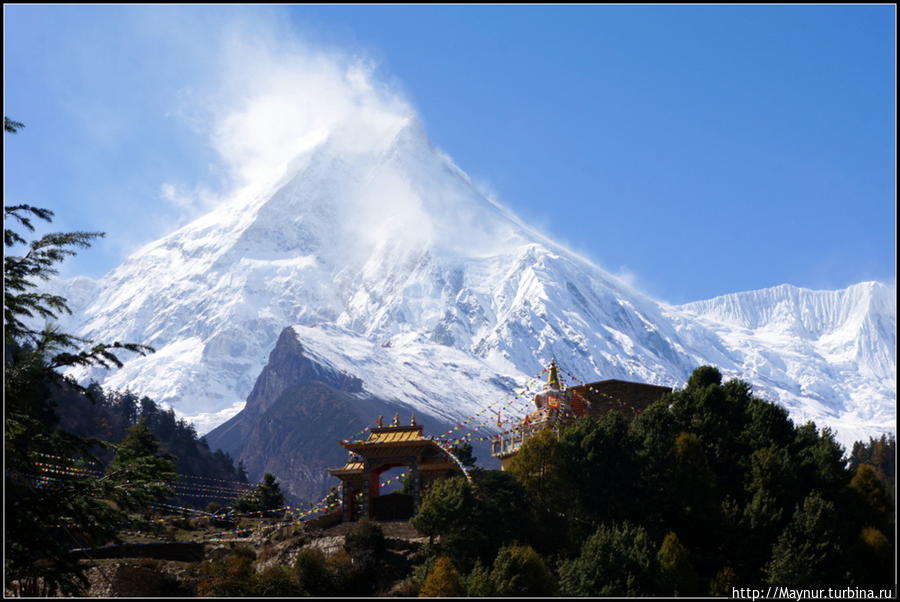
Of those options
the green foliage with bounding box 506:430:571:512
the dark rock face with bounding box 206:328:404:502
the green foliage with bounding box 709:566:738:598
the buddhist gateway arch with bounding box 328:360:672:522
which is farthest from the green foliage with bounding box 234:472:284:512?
the dark rock face with bounding box 206:328:404:502

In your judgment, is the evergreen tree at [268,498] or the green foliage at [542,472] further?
the evergreen tree at [268,498]

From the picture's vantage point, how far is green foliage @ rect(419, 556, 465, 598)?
3506cm

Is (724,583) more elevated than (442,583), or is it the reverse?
(442,583)

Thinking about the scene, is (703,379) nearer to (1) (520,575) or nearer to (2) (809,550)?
(2) (809,550)

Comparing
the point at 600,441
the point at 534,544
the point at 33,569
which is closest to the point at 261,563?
the point at 534,544

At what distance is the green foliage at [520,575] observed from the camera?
3475 centimetres

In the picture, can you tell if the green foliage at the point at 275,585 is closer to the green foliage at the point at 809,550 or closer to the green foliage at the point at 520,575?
the green foliage at the point at 520,575

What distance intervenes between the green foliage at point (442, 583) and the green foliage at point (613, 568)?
153 inches

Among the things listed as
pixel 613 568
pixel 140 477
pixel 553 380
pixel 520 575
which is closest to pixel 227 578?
pixel 520 575

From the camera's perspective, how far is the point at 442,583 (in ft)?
117

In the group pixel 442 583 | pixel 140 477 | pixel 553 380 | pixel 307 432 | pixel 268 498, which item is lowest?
pixel 442 583

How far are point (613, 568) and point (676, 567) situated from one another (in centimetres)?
234

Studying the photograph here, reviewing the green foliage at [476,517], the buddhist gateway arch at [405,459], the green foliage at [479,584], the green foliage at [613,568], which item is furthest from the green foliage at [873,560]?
the buddhist gateway arch at [405,459]

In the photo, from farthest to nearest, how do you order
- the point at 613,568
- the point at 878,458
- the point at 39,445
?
1. the point at 878,458
2. the point at 613,568
3. the point at 39,445
